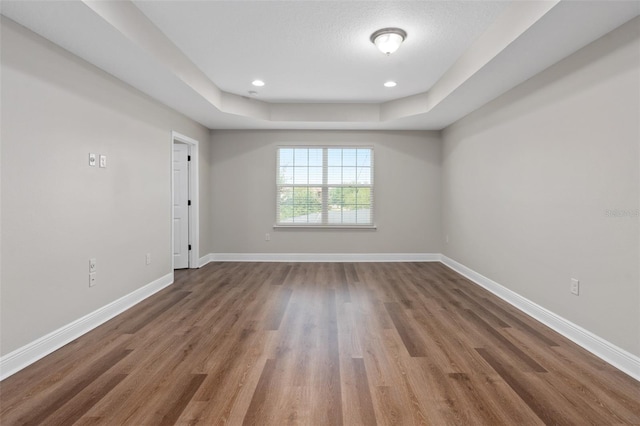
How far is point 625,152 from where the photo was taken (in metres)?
2.16

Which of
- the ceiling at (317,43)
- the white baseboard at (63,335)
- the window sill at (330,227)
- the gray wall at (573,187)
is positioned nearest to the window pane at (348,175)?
the window sill at (330,227)

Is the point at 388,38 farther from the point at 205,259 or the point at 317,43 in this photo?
the point at 205,259

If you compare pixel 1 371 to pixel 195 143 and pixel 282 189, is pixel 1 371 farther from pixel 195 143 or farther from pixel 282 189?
pixel 282 189

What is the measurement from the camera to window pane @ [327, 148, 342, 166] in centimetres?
576

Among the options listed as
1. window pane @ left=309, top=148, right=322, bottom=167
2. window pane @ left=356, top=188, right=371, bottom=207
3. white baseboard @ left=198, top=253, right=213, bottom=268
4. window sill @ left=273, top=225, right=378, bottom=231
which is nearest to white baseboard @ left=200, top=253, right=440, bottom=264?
white baseboard @ left=198, top=253, right=213, bottom=268

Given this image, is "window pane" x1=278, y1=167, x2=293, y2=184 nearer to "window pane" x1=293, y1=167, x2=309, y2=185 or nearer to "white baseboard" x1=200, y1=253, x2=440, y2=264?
"window pane" x1=293, y1=167, x2=309, y2=185

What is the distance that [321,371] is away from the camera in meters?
2.08

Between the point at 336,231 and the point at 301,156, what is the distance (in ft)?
4.95

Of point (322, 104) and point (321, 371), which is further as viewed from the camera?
point (322, 104)

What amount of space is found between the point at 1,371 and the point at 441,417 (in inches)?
105

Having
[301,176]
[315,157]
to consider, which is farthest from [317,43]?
[301,176]

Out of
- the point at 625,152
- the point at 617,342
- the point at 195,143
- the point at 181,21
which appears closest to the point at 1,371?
the point at 181,21

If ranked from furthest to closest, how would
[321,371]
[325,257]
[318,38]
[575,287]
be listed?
1. [325,257]
2. [318,38]
3. [575,287]
4. [321,371]

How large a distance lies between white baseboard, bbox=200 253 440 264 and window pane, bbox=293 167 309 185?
1.31 m
